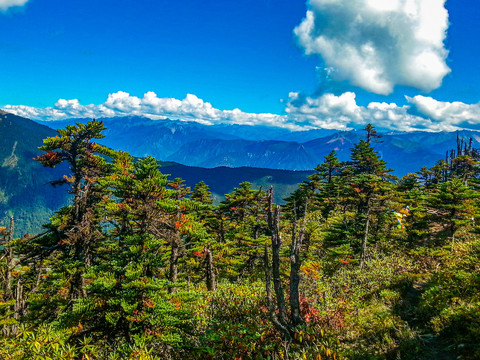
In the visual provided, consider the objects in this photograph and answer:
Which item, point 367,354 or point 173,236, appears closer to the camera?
point 367,354

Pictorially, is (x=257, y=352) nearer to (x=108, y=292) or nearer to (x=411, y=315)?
(x=411, y=315)

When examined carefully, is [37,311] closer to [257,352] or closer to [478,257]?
[257,352]

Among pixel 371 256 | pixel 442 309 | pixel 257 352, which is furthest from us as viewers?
pixel 371 256

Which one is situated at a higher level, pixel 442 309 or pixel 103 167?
pixel 103 167

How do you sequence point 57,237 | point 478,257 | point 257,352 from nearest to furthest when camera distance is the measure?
point 257,352, point 478,257, point 57,237

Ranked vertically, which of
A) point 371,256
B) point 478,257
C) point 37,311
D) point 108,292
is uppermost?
point 478,257

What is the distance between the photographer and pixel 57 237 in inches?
672

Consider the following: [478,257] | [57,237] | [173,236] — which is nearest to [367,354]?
[478,257]

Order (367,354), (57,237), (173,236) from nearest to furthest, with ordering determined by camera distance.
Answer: (367,354)
(173,236)
(57,237)

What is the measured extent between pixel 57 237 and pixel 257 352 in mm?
15272

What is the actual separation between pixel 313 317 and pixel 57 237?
1612cm

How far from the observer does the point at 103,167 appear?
18.9m

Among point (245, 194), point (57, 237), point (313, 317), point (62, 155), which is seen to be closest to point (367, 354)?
point (313, 317)

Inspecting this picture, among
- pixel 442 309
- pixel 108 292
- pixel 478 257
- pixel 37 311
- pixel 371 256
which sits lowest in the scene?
pixel 37 311
